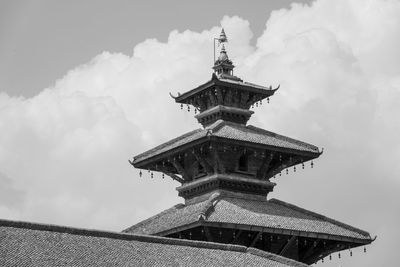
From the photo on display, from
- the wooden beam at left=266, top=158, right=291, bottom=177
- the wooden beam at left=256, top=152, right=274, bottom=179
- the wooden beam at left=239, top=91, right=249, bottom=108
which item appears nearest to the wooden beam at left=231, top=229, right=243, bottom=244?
the wooden beam at left=256, top=152, right=274, bottom=179

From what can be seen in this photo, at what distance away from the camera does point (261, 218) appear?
162 feet

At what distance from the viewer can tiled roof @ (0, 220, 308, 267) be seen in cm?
3738

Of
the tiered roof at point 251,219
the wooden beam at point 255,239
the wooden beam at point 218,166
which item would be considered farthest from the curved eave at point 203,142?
the wooden beam at point 255,239

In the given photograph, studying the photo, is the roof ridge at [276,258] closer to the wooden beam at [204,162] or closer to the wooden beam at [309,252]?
the wooden beam at [309,252]

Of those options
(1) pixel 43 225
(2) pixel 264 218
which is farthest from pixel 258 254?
(1) pixel 43 225

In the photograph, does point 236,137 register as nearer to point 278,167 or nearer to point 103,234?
point 278,167

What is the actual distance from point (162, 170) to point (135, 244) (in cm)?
1502

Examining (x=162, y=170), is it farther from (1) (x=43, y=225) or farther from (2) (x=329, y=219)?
(1) (x=43, y=225)

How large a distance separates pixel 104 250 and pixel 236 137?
46.8 feet

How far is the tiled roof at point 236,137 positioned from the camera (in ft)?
170

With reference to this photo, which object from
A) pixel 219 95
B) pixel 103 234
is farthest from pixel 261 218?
pixel 103 234

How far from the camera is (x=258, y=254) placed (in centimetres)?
4406

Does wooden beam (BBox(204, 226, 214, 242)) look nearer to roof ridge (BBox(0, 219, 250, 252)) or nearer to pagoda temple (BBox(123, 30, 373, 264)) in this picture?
pagoda temple (BBox(123, 30, 373, 264))

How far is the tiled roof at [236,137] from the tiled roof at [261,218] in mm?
3188
